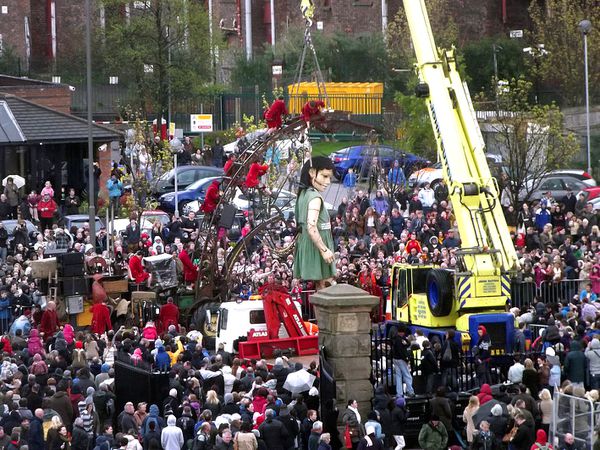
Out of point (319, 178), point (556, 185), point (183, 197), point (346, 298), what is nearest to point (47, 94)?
point (183, 197)

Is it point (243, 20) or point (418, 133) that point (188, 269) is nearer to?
point (418, 133)

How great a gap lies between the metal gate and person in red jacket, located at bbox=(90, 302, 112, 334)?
39.1 ft

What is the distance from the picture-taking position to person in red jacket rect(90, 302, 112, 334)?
111 feet

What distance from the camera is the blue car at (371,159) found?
169 ft

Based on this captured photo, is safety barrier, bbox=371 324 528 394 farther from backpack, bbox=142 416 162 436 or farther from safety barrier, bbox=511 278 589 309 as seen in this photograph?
safety barrier, bbox=511 278 589 309

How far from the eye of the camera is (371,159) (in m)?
51.1

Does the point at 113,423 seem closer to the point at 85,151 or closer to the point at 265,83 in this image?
the point at 85,151

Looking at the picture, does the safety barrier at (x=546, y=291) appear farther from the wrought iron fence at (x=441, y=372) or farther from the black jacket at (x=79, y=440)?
the black jacket at (x=79, y=440)

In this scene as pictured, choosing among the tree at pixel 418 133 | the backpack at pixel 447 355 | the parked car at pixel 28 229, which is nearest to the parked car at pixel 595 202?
the tree at pixel 418 133

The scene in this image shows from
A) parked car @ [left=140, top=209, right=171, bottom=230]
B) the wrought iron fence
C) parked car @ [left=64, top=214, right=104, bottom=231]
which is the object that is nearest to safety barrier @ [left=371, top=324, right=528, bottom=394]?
the wrought iron fence

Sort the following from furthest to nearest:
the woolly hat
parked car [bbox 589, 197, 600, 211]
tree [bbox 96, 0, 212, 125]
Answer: tree [bbox 96, 0, 212, 125], parked car [bbox 589, 197, 600, 211], the woolly hat

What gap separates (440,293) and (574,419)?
6.25 metres

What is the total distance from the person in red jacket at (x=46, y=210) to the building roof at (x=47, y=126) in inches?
183

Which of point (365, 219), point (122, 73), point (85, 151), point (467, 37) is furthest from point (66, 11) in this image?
point (365, 219)
